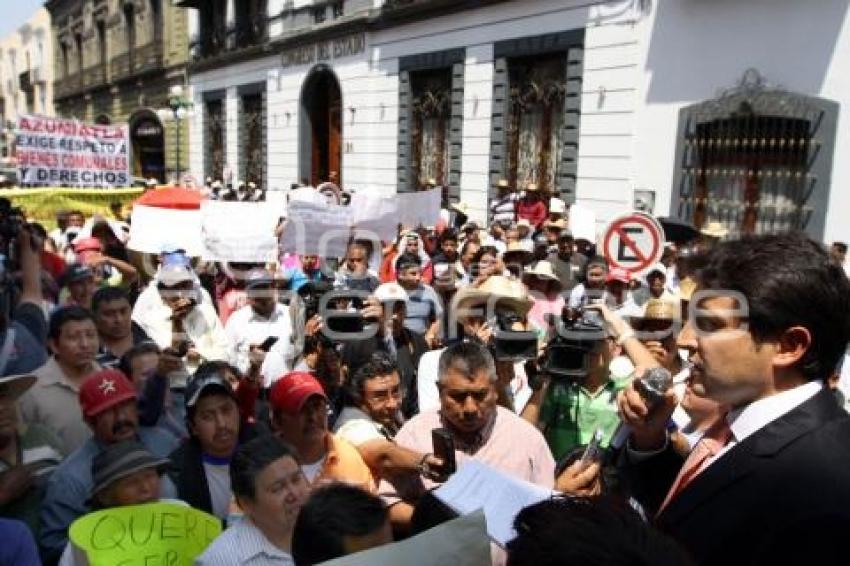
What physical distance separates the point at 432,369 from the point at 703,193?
766 cm

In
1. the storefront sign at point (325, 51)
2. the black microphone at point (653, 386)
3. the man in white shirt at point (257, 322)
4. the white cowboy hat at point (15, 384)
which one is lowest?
the man in white shirt at point (257, 322)

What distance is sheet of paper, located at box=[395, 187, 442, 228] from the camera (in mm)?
7961

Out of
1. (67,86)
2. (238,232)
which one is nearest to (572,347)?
(238,232)

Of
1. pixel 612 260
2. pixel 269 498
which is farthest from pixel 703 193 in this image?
pixel 269 498

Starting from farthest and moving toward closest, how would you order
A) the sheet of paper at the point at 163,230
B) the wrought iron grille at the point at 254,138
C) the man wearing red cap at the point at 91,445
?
the wrought iron grille at the point at 254,138
the sheet of paper at the point at 163,230
the man wearing red cap at the point at 91,445

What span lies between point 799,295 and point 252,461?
5.49 feet

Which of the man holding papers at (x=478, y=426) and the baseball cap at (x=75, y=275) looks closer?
the man holding papers at (x=478, y=426)

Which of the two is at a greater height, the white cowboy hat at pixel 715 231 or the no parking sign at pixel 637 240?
the no parking sign at pixel 637 240

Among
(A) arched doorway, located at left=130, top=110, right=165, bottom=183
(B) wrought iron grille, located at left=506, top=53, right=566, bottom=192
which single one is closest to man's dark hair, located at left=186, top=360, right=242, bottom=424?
(B) wrought iron grille, located at left=506, top=53, right=566, bottom=192

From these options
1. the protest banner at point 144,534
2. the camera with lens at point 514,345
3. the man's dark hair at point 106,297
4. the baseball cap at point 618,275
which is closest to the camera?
the protest banner at point 144,534

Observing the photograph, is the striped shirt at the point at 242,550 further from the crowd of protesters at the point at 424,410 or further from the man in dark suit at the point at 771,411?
the man in dark suit at the point at 771,411

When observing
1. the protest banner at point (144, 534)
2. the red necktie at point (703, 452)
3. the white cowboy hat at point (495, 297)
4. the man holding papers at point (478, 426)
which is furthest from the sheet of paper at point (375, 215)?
the red necktie at point (703, 452)

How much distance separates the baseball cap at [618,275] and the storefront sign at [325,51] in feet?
40.3

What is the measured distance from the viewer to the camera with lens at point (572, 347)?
10.3ft
